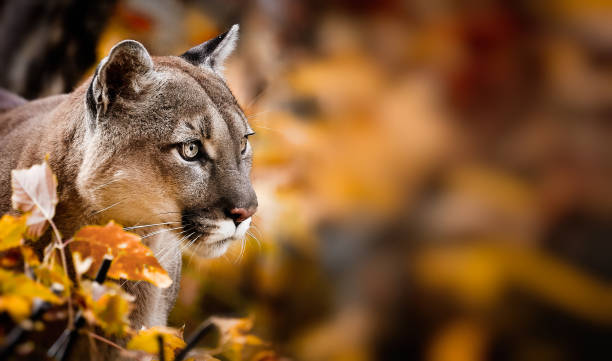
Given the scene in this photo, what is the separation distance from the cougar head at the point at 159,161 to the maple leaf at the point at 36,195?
16.3 inches

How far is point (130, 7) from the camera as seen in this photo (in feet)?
16.7

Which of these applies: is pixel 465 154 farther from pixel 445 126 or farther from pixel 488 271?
pixel 488 271

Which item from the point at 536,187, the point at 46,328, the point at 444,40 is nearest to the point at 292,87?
the point at 444,40

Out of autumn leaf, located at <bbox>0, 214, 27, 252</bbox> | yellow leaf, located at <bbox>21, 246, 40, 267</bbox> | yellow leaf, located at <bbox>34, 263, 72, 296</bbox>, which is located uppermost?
autumn leaf, located at <bbox>0, 214, 27, 252</bbox>

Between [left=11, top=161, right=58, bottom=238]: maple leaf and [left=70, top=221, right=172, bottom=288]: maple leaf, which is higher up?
[left=11, top=161, right=58, bottom=238]: maple leaf

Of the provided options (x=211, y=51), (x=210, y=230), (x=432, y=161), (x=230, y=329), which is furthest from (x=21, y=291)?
(x=432, y=161)

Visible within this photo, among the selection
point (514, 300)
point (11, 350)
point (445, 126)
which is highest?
point (445, 126)

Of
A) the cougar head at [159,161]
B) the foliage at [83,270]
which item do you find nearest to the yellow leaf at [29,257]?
the foliage at [83,270]

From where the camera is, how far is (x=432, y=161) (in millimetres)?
2371

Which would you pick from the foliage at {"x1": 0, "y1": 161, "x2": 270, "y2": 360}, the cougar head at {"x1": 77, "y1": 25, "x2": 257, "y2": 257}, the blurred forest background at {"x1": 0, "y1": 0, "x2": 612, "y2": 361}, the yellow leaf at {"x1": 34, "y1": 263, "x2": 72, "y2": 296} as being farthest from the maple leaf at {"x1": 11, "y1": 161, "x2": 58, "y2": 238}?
the blurred forest background at {"x1": 0, "y1": 0, "x2": 612, "y2": 361}

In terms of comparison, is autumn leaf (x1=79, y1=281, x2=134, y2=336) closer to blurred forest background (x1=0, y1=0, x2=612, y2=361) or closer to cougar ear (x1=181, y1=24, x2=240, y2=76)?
blurred forest background (x1=0, y1=0, x2=612, y2=361)

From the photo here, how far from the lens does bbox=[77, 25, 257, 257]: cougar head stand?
193cm

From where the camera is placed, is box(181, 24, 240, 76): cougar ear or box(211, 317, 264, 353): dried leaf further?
box(181, 24, 240, 76): cougar ear

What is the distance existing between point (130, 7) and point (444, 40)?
11.7 feet
